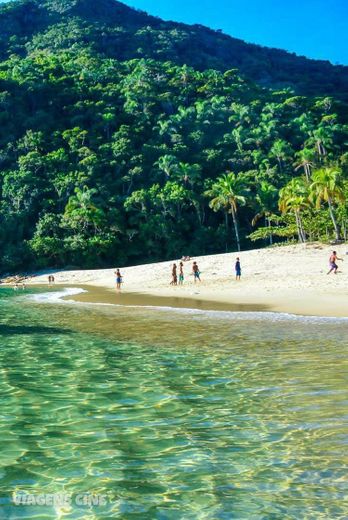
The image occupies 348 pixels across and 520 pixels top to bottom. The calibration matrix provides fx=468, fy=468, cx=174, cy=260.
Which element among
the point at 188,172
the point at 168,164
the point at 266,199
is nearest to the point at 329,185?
the point at 266,199

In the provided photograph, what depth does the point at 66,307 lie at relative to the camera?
76.2 feet

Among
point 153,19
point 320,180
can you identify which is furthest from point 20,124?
point 153,19

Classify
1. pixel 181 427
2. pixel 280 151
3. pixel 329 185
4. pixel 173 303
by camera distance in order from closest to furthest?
pixel 181 427 < pixel 173 303 < pixel 329 185 < pixel 280 151

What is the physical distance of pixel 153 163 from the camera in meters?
75.8

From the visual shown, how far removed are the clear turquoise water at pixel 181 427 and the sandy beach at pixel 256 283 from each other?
7.66 m

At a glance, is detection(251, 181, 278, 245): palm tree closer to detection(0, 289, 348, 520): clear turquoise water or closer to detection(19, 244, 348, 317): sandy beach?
detection(19, 244, 348, 317): sandy beach

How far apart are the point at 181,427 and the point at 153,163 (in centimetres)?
7220

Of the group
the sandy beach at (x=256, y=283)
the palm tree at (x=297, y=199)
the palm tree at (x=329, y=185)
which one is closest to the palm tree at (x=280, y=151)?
the palm tree at (x=297, y=199)

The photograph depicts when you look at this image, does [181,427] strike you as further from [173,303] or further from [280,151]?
[280,151]

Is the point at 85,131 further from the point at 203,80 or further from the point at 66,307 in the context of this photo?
the point at 66,307

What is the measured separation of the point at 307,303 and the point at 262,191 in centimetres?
4654

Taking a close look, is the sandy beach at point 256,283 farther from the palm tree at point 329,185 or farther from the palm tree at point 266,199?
the palm tree at point 266,199

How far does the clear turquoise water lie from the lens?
4.00m
